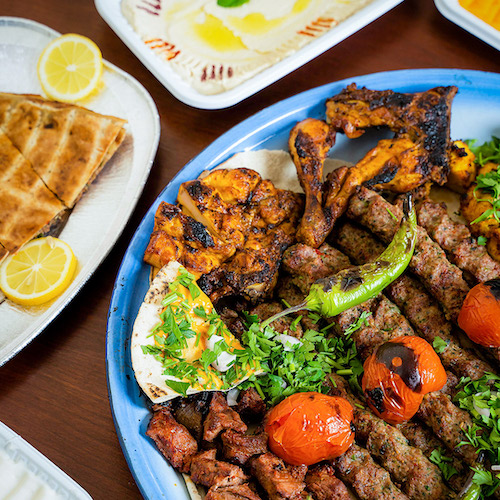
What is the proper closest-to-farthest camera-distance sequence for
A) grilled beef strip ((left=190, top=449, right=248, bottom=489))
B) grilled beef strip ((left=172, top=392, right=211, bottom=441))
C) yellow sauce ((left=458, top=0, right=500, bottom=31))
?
grilled beef strip ((left=190, top=449, right=248, bottom=489)), grilled beef strip ((left=172, top=392, right=211, bottom=441)), yellow sauce ((left=458, top=0, right=500, bottom=31))

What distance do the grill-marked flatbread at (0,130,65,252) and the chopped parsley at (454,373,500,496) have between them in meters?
2.94

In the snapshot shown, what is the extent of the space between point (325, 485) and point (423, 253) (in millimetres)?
1433

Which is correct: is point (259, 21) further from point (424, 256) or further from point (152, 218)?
point (424, 256)

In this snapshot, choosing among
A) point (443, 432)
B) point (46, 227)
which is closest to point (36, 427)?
point (46, 227)

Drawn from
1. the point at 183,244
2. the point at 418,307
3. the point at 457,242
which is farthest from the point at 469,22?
the point at 183,244

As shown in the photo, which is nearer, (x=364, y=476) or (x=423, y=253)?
(x=364, y=476)

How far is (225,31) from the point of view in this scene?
180 inches

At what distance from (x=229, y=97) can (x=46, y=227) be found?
5.50 ft

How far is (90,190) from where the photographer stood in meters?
3.90

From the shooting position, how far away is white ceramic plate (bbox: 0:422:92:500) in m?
2.38

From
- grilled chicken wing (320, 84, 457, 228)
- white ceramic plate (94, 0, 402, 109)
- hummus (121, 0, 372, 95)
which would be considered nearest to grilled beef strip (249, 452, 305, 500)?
grilled chicken wing (320, 84, 457, 228)

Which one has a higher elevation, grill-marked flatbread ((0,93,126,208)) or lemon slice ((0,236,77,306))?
grill-marked flatbread ((0,93,126,208))

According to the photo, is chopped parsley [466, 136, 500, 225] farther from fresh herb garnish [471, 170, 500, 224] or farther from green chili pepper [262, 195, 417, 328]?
green chili pepper [262, 195, 417, 328]

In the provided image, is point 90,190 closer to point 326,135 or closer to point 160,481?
point 326,135
